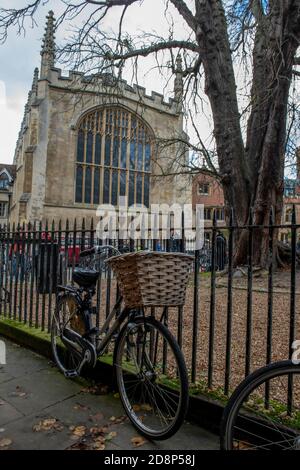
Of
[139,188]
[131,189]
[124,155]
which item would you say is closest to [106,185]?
[131,189]

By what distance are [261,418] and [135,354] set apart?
852 millimetres

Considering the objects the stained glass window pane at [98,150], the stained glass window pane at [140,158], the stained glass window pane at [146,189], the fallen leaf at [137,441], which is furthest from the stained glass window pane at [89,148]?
the fallen leaf at [137,441]

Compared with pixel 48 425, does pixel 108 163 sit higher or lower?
higher

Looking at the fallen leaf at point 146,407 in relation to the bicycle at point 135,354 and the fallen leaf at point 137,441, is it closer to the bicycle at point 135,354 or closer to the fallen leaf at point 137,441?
the bicycle at point 135,354

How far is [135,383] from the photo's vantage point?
2561 millimetres

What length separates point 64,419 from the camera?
2436 millimetres

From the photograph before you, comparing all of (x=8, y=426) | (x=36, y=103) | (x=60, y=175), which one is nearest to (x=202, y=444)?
(x=8, y=426)

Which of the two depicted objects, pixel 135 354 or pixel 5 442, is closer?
pixel 5 442

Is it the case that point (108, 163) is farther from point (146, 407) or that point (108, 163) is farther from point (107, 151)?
point (146, 407)

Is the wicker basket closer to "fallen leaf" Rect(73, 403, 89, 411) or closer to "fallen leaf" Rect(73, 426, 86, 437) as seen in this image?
"fallen leaf" Rect(73, 426, 86, 437)

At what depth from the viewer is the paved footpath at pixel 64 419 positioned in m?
2.12

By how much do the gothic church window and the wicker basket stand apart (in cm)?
2095
